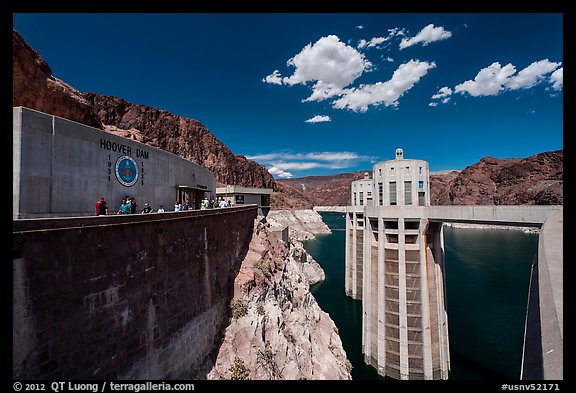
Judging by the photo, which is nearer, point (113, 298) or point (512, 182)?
point (113, 298)

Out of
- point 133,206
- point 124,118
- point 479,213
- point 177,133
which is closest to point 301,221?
point 177,133

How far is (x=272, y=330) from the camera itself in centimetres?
1645

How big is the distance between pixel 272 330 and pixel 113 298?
1119 centimetres

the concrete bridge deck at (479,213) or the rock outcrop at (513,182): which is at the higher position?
the rock outcrop at (513,182)

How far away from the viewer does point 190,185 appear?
1989 centimetres

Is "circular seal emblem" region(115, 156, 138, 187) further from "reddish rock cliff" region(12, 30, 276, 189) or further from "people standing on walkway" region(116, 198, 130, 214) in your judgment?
"reddish rock cliff" region(12, 30, 276, 189)

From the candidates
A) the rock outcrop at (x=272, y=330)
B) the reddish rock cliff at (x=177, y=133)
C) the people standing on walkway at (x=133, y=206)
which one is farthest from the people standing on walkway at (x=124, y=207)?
the reddish rock cliff at (x=177, y=133)

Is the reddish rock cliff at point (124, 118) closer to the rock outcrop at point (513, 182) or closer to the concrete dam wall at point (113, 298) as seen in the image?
the concrete dam wall at point (113, 298)

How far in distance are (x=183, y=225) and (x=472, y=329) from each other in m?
37.1

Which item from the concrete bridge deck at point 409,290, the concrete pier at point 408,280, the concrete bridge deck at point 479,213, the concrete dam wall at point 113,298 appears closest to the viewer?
the concrete dam wall at point 113,298

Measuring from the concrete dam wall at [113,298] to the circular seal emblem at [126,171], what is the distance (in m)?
3.42

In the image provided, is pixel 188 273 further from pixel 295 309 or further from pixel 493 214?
pixel 493 214

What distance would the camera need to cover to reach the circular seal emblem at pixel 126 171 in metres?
11.8

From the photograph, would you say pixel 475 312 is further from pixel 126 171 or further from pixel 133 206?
pixel 126 171
